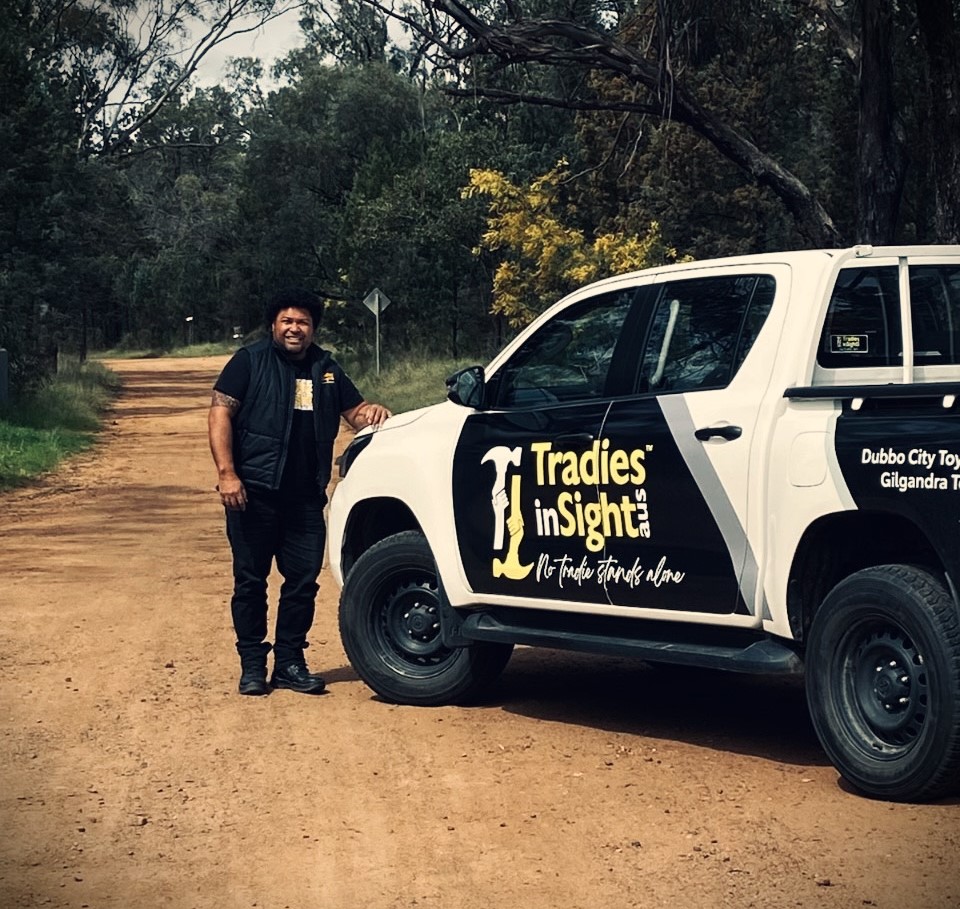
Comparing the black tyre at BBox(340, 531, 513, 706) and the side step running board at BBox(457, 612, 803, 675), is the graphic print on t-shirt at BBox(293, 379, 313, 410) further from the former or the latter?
the side step running board at BBox(457, 612, 803, 675)

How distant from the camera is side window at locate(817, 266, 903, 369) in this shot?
7.43m

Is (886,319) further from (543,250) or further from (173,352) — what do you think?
(173,352)

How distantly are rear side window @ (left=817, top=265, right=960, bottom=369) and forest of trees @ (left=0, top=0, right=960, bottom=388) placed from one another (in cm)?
948

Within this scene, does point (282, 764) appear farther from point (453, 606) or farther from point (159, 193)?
point (159, 193)

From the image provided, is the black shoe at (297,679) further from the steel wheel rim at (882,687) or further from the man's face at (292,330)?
the steel wheel rim at (882,687)

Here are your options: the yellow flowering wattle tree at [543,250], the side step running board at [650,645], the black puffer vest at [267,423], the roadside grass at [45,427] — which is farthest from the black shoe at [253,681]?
the yellow flowering wattle tree at [543,250]

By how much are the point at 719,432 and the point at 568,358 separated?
123 cm

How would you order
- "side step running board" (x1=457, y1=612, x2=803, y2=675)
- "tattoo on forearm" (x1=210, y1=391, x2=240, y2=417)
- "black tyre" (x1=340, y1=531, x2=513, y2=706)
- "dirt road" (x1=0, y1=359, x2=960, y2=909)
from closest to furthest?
1. "dirt road" (x1=0, y1=359, x2=960, y2=909)
2. "side step running board" (x1=457, y1=612, x2=803, y2=675)
3. "black tyre" (x1=340, y1=531, x2=513, y2=706)
4. "tattoo on forearm" (x1=210, y1=391, x2=240, y2=417)

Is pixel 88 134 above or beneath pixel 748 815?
above

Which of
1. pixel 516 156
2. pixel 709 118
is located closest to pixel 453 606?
pixel 709 118

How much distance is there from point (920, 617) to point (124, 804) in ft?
9.76

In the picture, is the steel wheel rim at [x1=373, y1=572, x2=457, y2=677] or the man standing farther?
the man standing

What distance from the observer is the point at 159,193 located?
11156 centimetres

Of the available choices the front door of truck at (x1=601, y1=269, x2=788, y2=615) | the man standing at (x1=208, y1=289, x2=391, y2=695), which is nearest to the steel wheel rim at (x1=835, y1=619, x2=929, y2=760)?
the front door of truck at (x1=601, y1=269, x2=788, y2=615)
